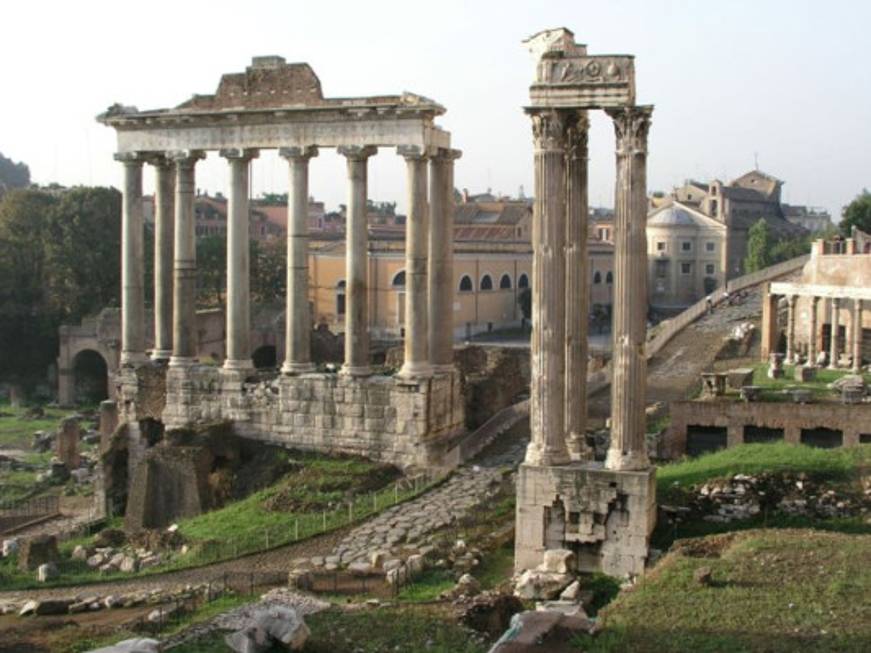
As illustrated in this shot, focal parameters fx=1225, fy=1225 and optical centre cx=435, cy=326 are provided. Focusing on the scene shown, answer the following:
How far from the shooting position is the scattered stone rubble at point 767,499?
2214 centimetres

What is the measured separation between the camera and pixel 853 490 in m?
22.5

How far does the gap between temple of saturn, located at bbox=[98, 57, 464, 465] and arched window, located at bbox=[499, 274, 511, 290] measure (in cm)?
3938

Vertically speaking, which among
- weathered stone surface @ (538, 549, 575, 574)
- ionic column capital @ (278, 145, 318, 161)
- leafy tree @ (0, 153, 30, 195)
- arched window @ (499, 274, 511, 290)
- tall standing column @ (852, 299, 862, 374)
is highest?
leafy tree @ (0, 153, 30, 195)

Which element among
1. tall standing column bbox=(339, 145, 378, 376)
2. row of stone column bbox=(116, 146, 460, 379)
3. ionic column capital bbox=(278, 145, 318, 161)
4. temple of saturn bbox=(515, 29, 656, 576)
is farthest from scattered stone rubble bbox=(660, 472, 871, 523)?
ionic column capital bbox=(278, 145, 318, 161)

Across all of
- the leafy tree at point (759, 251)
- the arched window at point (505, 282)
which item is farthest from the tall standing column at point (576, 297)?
the leafy tree at point (759, 251)

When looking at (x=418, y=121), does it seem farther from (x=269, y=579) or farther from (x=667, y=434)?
(x=269, y=579)

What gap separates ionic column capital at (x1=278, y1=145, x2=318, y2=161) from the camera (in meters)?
31.8

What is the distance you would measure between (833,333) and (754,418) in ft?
41.5

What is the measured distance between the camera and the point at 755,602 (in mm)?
16656

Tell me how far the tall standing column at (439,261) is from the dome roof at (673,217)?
202 feet

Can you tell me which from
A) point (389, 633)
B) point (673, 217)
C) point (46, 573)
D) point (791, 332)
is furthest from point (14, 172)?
point (389, 633)

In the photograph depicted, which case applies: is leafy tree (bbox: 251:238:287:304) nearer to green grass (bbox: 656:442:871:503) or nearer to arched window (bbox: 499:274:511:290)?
arched window (bbox: 499:274:511:290)

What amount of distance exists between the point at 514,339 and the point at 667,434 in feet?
125

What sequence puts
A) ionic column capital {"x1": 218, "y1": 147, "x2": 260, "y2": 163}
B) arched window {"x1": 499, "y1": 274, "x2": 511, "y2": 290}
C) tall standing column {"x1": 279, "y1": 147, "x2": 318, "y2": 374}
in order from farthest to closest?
1. arched window {"x1": 499, "y1": 274, "x2": 511, "y2": 290}
2. ionic column capital {"x1": 218, "y1": 147, "x2": 260, "y2": 163}
3. tall standing column {"x1": 279, "y1": 147, "x2": 318, "y2": 374}
